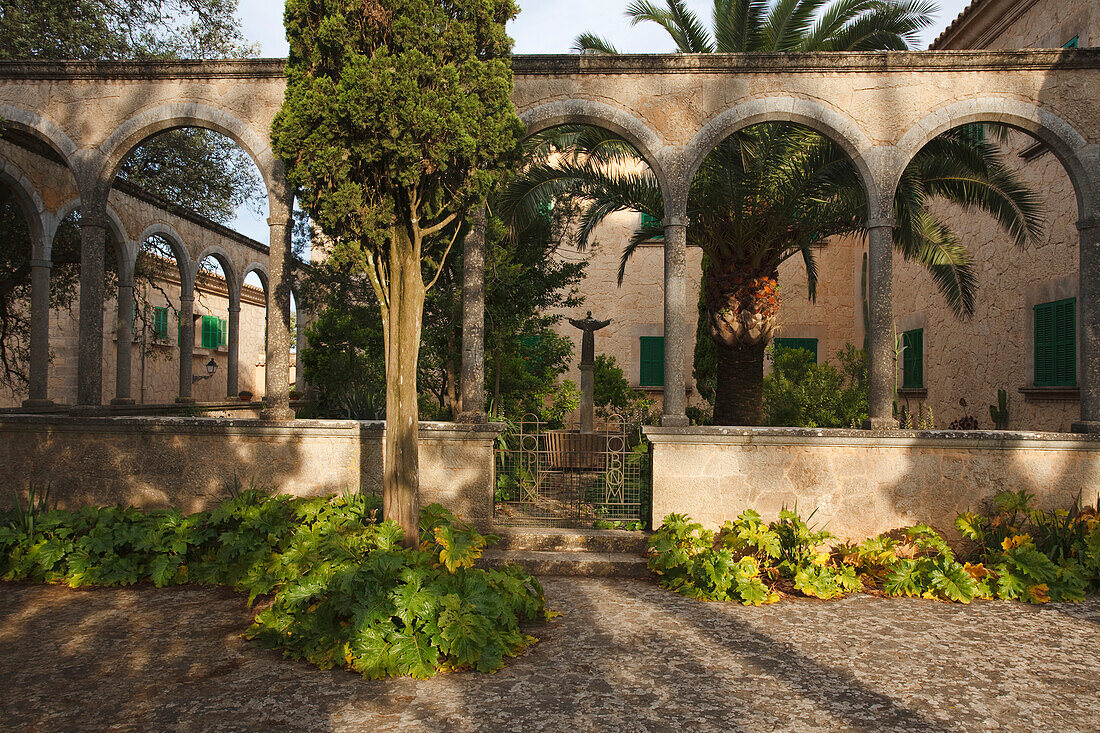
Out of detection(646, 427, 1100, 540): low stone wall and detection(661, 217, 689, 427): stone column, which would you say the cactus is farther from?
detection(661, 217, 689, 427): stone column

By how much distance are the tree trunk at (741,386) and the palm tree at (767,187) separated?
12 millimetres

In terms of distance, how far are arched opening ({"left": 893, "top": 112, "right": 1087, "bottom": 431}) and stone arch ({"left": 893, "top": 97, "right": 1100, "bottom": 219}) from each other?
0.9 inches

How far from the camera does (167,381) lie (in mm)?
16641

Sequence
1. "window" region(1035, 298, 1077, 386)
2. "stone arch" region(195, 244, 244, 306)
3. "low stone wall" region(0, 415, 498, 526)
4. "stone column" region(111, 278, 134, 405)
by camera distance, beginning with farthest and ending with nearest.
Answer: "stone arch" region(195, 244, 244, 306) < "stone column" region(111, 278, 134, 405) < "window" region(1035, 298, 1077, 386) < "low stone wall" region(0, 415, 498, 526)

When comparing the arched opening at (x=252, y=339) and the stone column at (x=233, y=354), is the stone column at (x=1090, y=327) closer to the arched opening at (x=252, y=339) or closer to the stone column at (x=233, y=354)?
the stone column at (x=233, y=354)

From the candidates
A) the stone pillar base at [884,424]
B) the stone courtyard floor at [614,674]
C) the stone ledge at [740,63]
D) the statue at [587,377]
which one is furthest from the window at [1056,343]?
the statue at [587,377]

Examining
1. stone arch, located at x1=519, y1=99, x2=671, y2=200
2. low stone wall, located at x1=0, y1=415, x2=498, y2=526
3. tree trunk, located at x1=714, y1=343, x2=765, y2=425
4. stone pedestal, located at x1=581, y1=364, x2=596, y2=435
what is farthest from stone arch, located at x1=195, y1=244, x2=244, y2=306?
tree trunk, located at x1=714, y1=343, x2=765, y2=425

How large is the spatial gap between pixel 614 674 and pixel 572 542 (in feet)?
7.66

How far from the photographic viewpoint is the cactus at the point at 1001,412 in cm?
963

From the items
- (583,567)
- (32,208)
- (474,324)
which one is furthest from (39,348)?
(583,567)

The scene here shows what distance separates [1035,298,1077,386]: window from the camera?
860 centimetres

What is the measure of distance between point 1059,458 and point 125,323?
418 inches

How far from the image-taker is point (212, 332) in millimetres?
18219

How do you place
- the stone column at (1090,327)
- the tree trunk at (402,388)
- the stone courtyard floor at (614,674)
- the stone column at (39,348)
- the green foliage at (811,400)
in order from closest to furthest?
the stone courtyard floor at (614,674) < the tree trunk at (402,388) < the stone column at (1090,327) < the stone column at (39,348) < the green foliage at (811,400)
